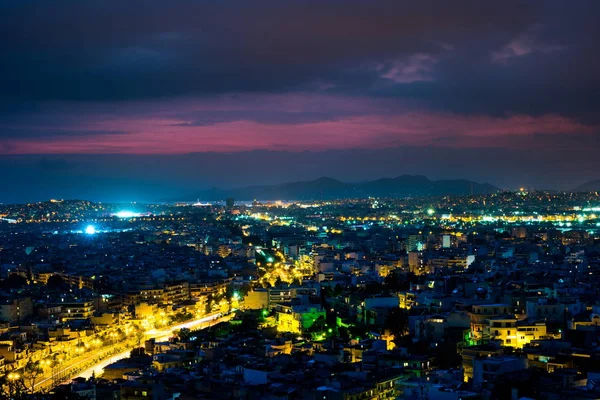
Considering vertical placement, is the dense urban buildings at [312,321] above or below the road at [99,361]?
above

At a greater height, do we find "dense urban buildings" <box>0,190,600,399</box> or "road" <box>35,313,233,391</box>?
"dense urban buildings" <box>0,190,600,399</box>

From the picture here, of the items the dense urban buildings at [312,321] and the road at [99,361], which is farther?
the road at [99,361]

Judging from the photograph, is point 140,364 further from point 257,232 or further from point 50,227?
point 50,227

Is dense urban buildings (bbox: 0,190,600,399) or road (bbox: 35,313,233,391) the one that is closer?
dense urban buildings (bbox: 0,190,600,399)

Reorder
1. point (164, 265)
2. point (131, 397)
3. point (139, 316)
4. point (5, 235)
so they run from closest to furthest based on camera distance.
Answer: point (131, 397)
point (139, 316)
point (164, 265)
point (5, 235)

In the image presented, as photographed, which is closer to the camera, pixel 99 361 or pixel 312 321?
pixel 99 361

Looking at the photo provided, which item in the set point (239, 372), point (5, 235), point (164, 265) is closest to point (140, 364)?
point (239, 372)

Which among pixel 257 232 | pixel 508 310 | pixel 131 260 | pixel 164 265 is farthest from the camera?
pixel 257 232

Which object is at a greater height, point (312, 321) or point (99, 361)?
point (312, 321)
